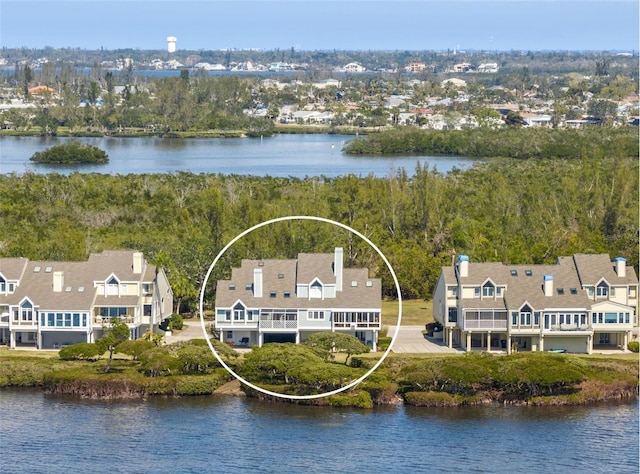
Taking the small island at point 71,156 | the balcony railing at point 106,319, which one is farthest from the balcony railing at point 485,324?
the small island at point 71,156

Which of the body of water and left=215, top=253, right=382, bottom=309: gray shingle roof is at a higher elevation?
the body of water

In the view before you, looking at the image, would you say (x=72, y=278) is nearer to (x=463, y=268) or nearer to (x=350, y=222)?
(x=463, y=268)

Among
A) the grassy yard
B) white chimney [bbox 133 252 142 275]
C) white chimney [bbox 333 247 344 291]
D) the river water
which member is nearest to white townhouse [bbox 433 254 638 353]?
the grassy yard

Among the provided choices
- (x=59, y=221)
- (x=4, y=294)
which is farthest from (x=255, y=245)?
(x=59, y=221)

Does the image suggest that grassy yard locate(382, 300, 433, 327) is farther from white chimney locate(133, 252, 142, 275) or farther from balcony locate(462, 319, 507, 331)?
white chimney locate(133, 252, 142, 275)

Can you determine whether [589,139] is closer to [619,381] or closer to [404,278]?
[404,278]
